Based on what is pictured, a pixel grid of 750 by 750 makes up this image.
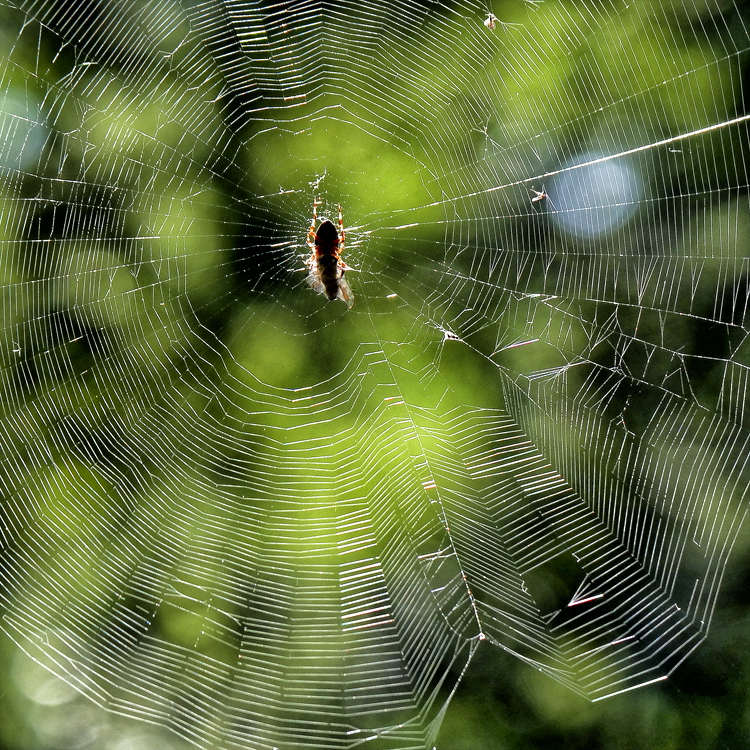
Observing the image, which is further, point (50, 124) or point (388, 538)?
point (50, 124)

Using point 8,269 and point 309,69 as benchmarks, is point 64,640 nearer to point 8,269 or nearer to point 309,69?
point 8,269

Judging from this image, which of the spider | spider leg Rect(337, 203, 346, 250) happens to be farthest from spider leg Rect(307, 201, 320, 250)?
spider leg Rect(337, 203, 346, 250)

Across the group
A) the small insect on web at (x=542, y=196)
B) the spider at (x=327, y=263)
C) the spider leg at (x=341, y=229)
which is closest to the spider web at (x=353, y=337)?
the small insect on web at (x=542, y=196)

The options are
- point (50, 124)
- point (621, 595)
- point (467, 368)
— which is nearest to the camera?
point (621, 595)

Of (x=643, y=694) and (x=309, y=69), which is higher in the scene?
(x=309, y=69)

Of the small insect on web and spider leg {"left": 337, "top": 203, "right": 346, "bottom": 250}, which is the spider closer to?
spider leg {"left": 337, "top": 203, "right": 346, "bottom": 250}

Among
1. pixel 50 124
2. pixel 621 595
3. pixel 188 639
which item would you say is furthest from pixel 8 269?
pixel 621 595

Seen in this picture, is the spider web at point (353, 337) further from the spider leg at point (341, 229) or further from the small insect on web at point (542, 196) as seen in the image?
the spider leg at point (341, 229)
